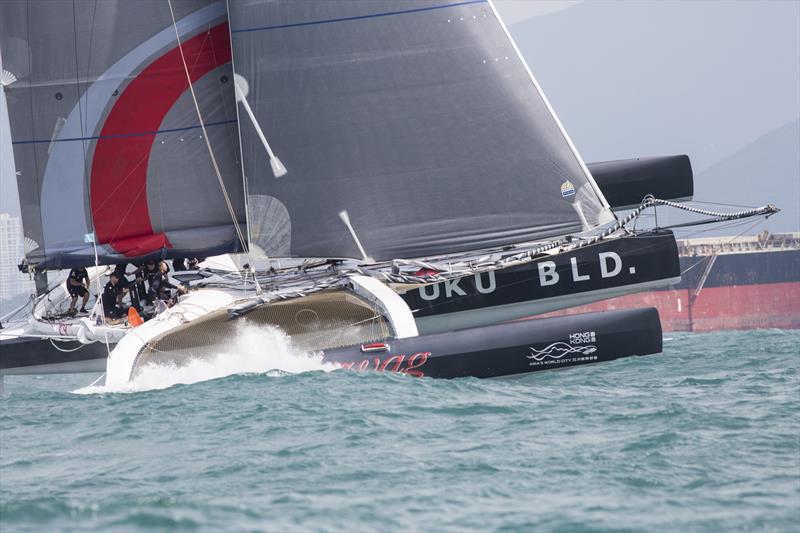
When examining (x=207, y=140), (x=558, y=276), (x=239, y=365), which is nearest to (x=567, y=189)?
(x=558, y=276)

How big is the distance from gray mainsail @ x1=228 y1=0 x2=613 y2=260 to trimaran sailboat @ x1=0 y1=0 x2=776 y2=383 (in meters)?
0.02

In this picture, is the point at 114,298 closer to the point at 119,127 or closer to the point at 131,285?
the point at 131,285

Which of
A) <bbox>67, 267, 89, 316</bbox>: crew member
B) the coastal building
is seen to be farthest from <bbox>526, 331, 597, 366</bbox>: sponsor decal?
the coastal building

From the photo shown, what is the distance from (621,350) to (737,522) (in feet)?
13.5

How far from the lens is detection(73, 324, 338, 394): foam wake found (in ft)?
26.6

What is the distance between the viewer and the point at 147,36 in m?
10.5

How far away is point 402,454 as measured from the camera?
5.40 m

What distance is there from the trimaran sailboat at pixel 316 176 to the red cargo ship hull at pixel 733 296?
17.4 m

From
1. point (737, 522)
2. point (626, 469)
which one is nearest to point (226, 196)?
point (626, 469)

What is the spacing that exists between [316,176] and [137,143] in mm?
1959

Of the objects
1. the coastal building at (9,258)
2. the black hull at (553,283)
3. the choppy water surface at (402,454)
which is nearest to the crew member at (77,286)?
the choppy water surface at (402,454)

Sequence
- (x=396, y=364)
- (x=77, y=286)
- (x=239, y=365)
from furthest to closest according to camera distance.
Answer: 1. (x=77, y=286)
2. (x=239, y=365)
3. (x=396, y=364)

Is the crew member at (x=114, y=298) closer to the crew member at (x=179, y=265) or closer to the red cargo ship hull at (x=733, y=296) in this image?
the crew member at (x=179, y=265)

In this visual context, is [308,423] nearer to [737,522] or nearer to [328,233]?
[737,522]
